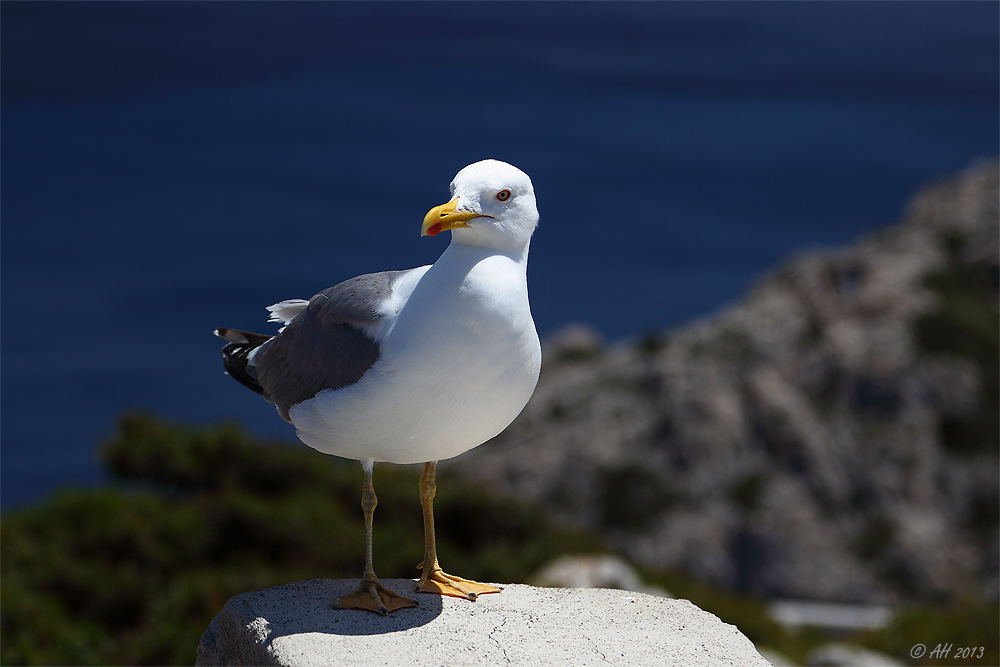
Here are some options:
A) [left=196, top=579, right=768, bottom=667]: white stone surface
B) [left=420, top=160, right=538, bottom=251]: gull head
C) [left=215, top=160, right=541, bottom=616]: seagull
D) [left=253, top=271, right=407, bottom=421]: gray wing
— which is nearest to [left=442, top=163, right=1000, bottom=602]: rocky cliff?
[left=196, top=579, right=768, bottom=667]: white stone surface

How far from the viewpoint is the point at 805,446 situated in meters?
11.6

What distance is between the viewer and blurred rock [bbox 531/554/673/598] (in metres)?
8.86

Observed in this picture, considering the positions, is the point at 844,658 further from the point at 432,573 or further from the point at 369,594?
the point at 369,594

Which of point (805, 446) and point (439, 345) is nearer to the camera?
point (439, 345)

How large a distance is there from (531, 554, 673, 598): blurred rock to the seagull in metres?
4.43

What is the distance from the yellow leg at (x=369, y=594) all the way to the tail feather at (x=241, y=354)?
3.38 ft

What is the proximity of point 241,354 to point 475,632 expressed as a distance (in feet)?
7.12

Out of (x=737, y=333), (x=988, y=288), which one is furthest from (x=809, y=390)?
(x=988, y=288)

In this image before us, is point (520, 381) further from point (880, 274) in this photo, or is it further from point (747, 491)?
point (880, 274)

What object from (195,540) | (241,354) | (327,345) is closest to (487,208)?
(327,345)

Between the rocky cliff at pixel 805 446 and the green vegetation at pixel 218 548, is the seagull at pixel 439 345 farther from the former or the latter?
the rocky cliff at pixel 805 446

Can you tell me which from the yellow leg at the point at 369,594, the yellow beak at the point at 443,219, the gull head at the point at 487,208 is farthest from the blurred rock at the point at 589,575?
the yellow beak at the point at 443,219

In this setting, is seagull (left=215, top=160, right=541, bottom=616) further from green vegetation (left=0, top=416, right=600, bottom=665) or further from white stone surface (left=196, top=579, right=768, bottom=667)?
green vegetation (left=0, top=416, right=600, bottom=665)

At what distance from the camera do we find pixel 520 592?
549 cm
